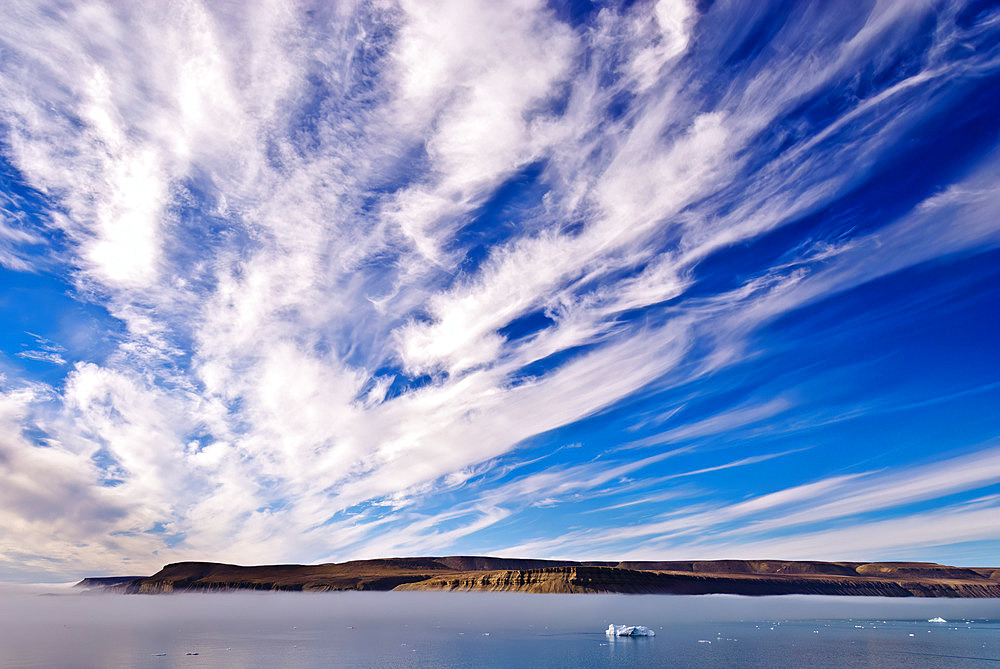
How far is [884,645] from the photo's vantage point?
82.7 metres

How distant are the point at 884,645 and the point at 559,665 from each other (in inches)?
2230

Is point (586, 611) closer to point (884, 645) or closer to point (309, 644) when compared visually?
point (884, 645)

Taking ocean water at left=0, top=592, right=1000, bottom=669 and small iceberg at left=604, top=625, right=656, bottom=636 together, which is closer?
ocean water at left=0, top=592, right=1000, bottom=669

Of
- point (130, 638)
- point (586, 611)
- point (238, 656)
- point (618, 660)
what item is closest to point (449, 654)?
point (618, 660)

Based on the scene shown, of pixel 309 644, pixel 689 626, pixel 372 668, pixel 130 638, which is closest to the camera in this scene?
pixel 372 668

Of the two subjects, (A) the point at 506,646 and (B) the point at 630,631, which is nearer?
(A) the point at 506,646

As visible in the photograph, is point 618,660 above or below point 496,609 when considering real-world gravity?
below

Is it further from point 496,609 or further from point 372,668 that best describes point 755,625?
point 372,668

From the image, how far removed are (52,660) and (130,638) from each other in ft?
102

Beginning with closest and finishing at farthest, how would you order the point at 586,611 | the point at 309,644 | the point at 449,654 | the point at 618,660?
1. the point at 618,660
2. the point at 449,654
3. the point at 309,644
4. the point at 586,611

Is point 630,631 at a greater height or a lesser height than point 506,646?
greater

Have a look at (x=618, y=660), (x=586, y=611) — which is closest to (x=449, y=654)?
(x=618, y=660)

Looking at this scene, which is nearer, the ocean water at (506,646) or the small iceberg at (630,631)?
the ocean water at (506,646)

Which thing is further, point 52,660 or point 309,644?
point 309,644
